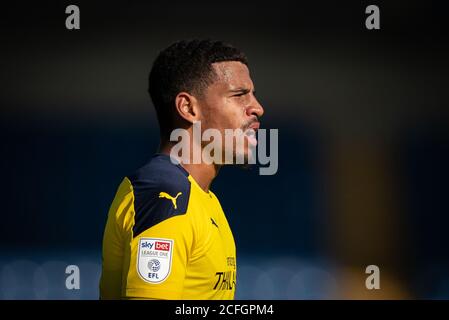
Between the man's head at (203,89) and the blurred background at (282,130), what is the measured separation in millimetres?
4683

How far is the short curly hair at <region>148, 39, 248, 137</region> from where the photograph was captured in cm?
240

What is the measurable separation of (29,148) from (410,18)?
4.37 meters

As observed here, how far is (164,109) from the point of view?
2.44 metres

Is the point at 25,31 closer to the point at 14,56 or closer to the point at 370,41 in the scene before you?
the point at 14,56

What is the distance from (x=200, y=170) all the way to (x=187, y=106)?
23cm

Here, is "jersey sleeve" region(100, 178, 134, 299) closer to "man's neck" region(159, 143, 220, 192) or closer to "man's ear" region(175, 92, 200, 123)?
"man's neck" region(159, 143, 220, 192)

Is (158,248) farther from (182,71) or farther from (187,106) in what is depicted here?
(182,71)

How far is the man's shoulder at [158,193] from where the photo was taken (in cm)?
202

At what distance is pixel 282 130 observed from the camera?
7.52m

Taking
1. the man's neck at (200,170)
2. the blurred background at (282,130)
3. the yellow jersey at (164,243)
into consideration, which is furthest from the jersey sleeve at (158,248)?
the blurred background at (282,130)

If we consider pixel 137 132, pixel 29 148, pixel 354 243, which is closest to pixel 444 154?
pixel 354 243

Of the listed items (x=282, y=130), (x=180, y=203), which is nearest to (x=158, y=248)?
(x=180, y=203)

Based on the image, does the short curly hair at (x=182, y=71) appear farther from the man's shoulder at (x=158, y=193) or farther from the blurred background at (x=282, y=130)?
the blurred background at (x=282, y=130)

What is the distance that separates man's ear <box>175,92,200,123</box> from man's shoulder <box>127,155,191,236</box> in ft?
0.68
